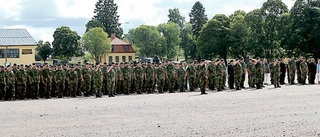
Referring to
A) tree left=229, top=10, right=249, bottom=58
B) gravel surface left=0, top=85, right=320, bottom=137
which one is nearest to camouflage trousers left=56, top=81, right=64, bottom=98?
gravel surface left=0, top=85, right=320, bottom=137

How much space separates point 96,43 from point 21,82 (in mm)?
73838

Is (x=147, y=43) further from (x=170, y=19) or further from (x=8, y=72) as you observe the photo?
(x=8, y=72)

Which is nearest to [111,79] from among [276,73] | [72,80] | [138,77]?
[72,80]

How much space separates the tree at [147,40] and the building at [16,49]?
3410cm

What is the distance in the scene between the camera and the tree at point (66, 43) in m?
100

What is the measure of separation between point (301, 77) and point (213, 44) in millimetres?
55138

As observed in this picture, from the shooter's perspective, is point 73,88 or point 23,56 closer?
point 73,88

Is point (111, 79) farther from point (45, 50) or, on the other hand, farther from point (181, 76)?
point (45, 50)

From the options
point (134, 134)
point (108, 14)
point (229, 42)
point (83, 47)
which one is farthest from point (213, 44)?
point (134, 134)

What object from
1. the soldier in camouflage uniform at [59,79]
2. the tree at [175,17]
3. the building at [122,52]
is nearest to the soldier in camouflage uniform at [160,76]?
the soldier in camouflage uniform at [59,79]

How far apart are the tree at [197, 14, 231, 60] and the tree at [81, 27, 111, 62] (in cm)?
1898

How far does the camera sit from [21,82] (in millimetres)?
24062

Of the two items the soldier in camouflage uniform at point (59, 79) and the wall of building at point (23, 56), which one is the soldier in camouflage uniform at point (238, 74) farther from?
the wall of building at point (23, 56)

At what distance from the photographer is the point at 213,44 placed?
8475cm
